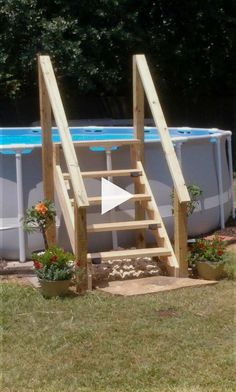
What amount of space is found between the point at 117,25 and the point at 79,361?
1262 cm

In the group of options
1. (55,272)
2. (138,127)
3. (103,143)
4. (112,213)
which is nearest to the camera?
(55,272)

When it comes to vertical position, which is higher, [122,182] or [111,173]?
[111,173]

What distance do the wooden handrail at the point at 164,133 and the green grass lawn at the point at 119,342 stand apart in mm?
958

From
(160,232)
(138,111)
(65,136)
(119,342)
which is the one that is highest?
(138,111)

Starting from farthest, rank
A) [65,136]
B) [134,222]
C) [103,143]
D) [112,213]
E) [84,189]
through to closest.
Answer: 1. [112,213]
2. [103,143]
3. [134,222]
4. [65,136]
5. [84,189]

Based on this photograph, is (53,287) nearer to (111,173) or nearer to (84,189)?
(84,189)

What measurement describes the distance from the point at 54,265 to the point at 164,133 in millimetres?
1883

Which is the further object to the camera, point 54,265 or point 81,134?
point 81,134

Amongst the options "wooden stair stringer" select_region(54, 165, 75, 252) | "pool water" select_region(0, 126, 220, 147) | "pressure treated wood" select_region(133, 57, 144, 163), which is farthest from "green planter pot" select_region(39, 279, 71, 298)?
"pool water" select_region(0, 126, 220, 147)

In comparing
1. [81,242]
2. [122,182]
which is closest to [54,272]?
[81,242]

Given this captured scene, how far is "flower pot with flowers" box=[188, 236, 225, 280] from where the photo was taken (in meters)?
6.84

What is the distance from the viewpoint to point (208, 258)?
6.92 m

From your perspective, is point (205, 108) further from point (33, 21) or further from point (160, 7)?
point (33, 21)

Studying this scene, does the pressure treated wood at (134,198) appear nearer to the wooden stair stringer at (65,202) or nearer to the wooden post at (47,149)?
the wooden stair stringer at (65,202)
